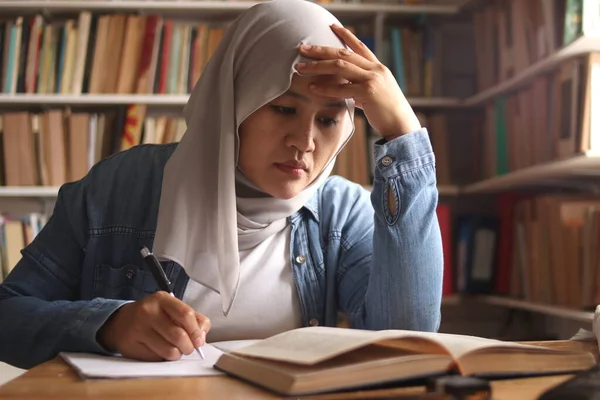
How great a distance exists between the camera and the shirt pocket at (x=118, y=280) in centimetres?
126

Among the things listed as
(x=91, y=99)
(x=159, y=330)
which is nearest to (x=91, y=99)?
(x=91, y=99)

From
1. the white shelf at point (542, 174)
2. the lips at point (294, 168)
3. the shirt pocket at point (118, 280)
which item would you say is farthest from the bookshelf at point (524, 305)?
the shirt pocket at point (118, 280)

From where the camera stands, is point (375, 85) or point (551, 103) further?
point (551, 103)

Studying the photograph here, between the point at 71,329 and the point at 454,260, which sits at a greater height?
the point at 71,329

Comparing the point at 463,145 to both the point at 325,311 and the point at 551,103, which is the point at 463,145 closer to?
the point at 551,103

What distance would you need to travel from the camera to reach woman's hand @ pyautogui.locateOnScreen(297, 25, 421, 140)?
1.17 m

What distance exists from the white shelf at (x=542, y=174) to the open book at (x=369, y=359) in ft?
5.27

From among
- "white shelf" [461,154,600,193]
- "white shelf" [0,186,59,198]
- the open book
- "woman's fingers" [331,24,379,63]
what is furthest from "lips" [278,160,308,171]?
"white shelf" [0,186,59,198]

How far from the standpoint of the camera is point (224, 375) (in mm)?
780

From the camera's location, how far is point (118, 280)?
Result: 127cm

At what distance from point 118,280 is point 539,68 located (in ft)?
5.87

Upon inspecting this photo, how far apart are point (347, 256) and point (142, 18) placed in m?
2.04

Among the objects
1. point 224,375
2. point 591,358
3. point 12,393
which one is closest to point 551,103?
point 591,358

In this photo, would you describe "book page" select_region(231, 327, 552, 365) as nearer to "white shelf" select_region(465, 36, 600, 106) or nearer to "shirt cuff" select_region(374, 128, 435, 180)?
"shirt cuff" select_region(374, 128, 435, 180)
